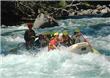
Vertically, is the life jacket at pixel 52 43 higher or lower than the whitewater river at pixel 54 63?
higher

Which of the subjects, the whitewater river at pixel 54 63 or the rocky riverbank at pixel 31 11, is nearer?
the whitewater river at pixel 54 63

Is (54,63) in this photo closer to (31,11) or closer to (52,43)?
(52,43)

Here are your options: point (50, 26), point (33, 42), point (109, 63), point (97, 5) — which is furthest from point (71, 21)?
point (109, 63)

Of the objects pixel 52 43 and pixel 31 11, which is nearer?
pixel 52 43

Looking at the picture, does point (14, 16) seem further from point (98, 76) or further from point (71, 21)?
point (98, 76)

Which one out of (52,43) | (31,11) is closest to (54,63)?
(52,43)

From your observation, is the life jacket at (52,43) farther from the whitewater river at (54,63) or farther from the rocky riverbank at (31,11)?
the rocky riverbank at (31,11)

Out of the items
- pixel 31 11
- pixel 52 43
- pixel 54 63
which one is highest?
pixel 31 11

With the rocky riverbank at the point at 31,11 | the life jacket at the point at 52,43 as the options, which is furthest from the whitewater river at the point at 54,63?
the rocky riverbank at the point at 31,11

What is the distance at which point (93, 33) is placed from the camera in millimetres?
19797

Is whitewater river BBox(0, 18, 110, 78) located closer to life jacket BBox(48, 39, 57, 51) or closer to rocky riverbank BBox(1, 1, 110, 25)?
life jacket BBox(48, 39, 57, 51)

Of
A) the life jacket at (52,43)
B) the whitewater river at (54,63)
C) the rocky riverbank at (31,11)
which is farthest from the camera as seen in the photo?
the rocky riverbank at (31,11)

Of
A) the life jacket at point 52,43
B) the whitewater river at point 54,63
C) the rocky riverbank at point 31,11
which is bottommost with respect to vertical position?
the whitewater river at point 54,63

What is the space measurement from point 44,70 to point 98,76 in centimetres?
188
